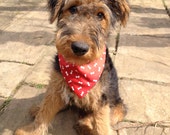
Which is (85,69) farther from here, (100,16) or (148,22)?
(148,22)

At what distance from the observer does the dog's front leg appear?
359 cm

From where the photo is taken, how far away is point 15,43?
225 inches

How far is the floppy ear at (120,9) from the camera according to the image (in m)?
3.35

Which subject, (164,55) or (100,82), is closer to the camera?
(100,82)

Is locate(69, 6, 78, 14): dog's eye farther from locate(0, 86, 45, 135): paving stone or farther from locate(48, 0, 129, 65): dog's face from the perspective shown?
locate(0, 86, 45, 135): paving stone

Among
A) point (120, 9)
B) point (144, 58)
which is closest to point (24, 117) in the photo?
point (120, 9)

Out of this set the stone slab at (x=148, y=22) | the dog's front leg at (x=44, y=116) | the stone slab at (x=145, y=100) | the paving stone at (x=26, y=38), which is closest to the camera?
the dog's front leg at (x=44, y=116)

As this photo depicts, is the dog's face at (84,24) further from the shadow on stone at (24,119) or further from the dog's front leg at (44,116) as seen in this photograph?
the shadow on stone at (24,119)

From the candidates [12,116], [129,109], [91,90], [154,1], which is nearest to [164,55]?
[129,109]

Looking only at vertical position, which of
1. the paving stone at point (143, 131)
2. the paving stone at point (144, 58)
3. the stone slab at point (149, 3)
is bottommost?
the stone slab at point (149, 3)

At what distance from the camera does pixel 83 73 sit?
11.2 feet

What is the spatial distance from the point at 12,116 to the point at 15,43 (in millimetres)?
2157

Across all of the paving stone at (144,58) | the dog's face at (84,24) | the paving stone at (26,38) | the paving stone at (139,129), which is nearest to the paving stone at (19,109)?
the paving stone at (26,38)

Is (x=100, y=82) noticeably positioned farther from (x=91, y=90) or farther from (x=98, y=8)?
(x=98, y=8)
